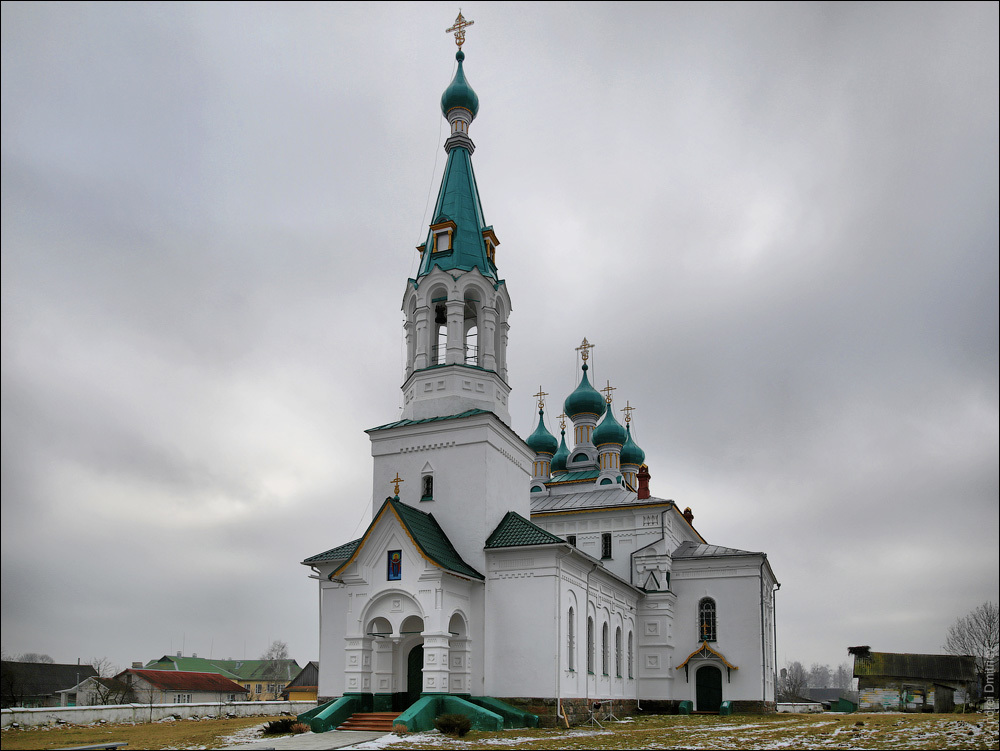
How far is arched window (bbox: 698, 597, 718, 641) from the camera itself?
33.5m

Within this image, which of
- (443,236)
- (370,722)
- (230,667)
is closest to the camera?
(370,722)

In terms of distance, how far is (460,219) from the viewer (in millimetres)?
27672

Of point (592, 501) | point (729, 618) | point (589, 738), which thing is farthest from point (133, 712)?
point (729, 618)

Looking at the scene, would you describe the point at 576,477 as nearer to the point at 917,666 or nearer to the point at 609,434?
the point at 609,434

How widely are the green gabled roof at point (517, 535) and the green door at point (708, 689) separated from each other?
44.4 ft

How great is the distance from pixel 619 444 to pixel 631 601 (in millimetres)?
11776

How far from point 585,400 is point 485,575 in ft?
72.9

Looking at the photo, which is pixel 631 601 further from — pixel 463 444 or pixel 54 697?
pixel 54 697

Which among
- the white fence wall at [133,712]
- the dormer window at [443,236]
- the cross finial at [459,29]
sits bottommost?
the white fence wall at [133,712]

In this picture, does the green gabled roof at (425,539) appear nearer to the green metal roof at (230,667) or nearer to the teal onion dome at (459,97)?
the teal onion dome at (459,97)

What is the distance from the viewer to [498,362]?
1056 inches

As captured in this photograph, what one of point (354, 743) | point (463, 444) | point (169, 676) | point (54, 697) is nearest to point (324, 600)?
point (463, 444)

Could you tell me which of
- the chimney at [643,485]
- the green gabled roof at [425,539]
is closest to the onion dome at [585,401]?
the chimney at [643,485]

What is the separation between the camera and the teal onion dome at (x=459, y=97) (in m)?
29.0
